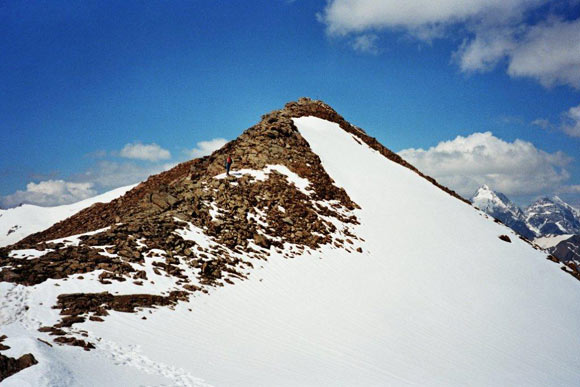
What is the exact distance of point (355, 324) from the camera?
15.2m

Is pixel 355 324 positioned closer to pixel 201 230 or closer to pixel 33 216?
pixel 201 230

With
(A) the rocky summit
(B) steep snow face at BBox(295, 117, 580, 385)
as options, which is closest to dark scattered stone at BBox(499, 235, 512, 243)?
(B) steep snow face at BBox(295, 117, 580, 385)

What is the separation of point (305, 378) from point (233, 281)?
648 centimetres

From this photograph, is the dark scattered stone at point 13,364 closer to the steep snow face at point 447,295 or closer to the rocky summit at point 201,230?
the rocky summit at point 201,230

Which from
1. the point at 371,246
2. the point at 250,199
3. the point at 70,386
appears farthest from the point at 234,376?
the point at 371,246

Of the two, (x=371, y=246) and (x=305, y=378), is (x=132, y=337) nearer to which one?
(x=305, y=378)

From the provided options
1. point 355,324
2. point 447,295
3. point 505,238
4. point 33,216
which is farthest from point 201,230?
point 33,216

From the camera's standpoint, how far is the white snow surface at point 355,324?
9.60 m

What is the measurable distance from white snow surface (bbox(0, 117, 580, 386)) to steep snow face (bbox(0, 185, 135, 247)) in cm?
2760

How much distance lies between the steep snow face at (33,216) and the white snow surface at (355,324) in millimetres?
27599

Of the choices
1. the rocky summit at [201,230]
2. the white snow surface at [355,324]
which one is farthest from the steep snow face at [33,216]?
the white snow surface at [355,324]

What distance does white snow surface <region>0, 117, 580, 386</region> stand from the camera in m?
9.60

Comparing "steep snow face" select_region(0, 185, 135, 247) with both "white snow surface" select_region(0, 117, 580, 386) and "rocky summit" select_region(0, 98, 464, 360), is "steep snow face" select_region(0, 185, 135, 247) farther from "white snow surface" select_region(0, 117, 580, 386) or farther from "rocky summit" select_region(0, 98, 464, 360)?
"white snow surface" select_region(0, 117, 580, 386)

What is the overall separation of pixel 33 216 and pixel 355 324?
147 feet
